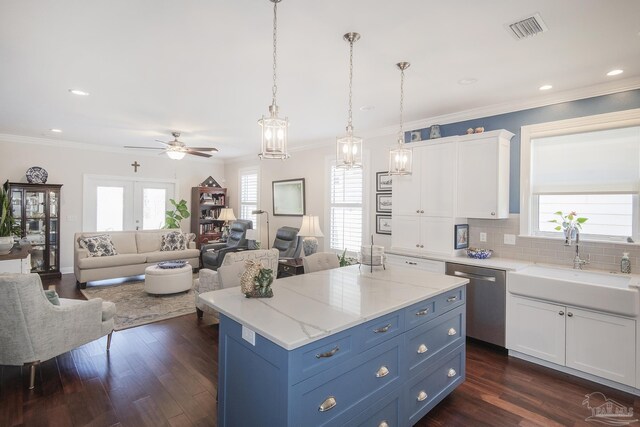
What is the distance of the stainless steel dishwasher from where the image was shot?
11.1 ft

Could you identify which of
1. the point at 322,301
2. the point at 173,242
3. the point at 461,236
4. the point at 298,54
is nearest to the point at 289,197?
the point at 173,242

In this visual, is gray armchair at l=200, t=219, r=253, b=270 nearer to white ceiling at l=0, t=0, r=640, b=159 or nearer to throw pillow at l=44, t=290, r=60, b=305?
white ceiling at l=0, t=0, r=640, b=159

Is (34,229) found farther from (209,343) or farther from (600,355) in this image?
(600,355)

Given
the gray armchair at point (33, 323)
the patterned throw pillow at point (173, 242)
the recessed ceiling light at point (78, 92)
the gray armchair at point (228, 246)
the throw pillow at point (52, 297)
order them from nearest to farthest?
the gray armchair at point (33, 323), the throw pillow at point (52, 297), the recessed ceiling light at point (78, 92), the gray armchair at point (228, 246), the patterned throw pillow at point (173, 242)

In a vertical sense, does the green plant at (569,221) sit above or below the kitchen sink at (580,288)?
above

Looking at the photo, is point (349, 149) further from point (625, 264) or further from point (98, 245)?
point (98, 245)

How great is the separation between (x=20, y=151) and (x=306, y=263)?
657 centimetres

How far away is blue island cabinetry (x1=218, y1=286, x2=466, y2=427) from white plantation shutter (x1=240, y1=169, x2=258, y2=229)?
19.6ft

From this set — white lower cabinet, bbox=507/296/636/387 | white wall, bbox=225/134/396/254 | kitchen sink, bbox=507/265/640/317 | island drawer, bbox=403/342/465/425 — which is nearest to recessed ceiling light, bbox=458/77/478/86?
white wall, bbox=225/134/396/254

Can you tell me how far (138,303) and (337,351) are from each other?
426 cm

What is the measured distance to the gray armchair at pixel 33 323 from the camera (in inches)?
98.3

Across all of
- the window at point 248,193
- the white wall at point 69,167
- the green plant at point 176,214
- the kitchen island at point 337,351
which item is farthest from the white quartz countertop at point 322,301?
the white wall at point 69,167

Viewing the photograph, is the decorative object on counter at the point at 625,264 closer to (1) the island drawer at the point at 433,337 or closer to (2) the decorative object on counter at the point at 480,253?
(2) the decorative object on counter at the point at 480,253

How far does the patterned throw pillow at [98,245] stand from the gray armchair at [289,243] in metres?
3.06
